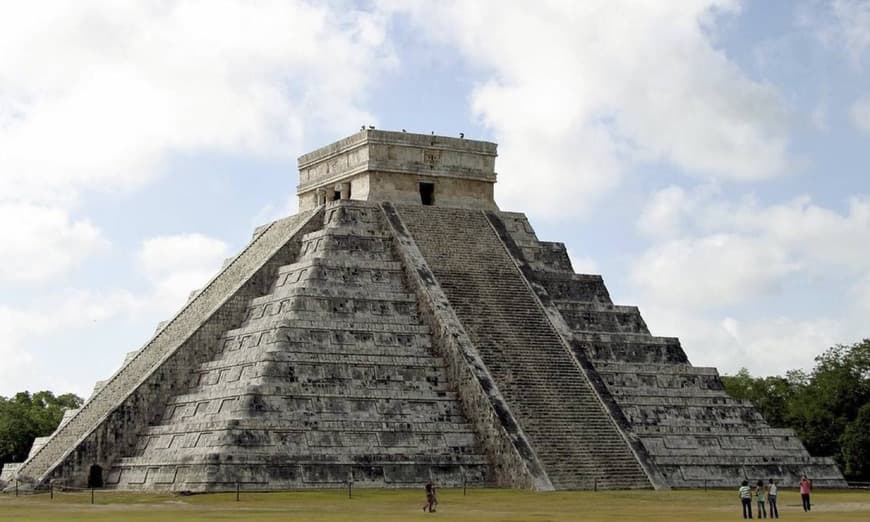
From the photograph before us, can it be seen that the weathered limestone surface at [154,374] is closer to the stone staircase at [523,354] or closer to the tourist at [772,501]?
the stone staircase at [523,354]

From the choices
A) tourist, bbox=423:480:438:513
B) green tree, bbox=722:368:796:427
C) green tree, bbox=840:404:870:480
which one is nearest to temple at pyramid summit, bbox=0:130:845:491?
tourist, bbox=423:480:438:513

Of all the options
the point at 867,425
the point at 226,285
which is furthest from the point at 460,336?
the point at 867,425

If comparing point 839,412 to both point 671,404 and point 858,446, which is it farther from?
point 671,404

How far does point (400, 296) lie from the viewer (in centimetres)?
4338

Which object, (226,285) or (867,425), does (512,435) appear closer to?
(226,285)

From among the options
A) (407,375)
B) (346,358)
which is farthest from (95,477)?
(407,375)

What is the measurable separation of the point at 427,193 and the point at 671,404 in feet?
34.5

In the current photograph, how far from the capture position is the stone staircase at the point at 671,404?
42062mm

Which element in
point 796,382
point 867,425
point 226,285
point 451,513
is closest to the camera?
point 451,513

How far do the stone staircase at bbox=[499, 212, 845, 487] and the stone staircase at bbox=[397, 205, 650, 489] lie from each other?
96cm

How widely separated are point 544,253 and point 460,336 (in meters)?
7.48

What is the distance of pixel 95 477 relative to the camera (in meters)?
39.7

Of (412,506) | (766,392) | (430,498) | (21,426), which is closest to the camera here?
(430,498)

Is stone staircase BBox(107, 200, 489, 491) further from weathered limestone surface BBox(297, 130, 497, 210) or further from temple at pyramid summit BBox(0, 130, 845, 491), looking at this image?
weathered limestone surface BBox(297, 130, 497, 210)
